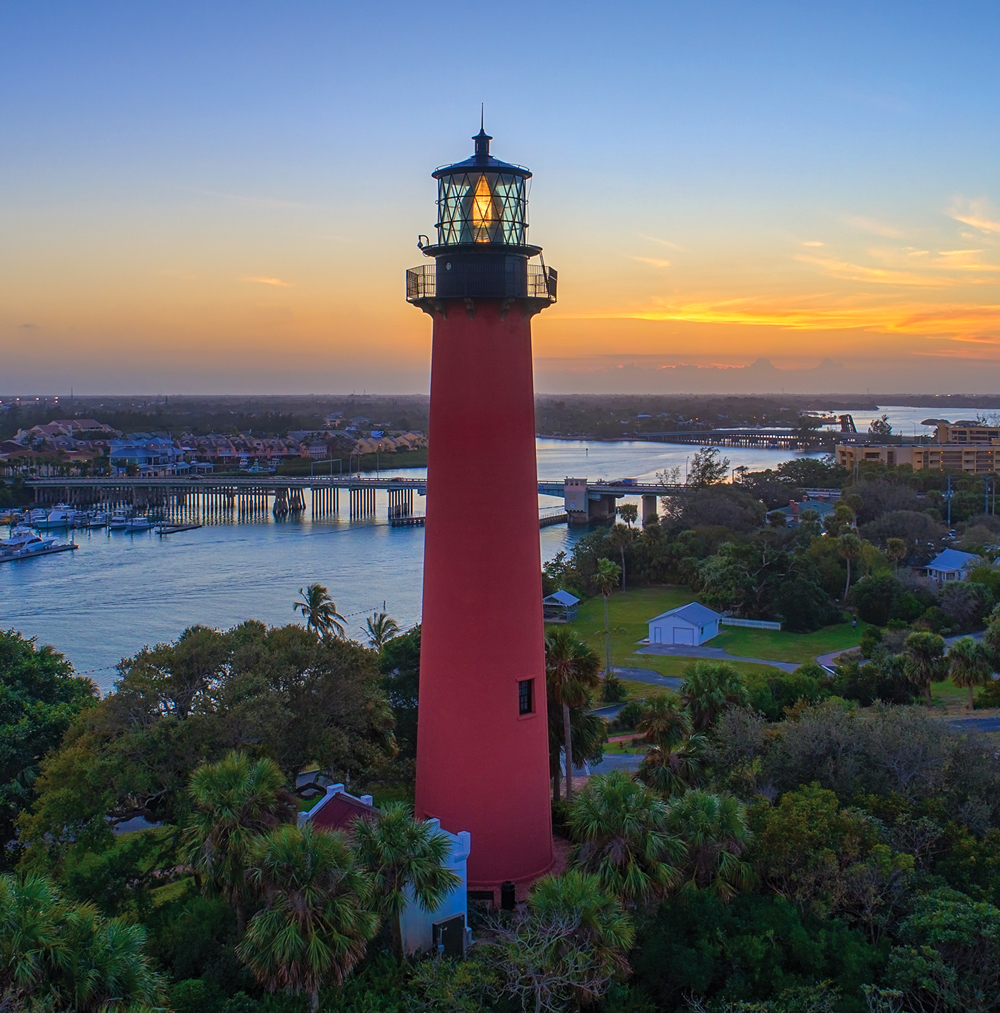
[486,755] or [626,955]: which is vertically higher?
[486,755]

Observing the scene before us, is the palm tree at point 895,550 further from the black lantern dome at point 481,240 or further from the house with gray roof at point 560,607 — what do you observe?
the black lantern dome at point 481,240

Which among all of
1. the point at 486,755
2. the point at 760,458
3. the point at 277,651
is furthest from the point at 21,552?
the point at 760,458

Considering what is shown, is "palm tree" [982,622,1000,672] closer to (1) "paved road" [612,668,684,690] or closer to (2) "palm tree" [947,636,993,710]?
(2) "palm tree" [947,636,993,710]

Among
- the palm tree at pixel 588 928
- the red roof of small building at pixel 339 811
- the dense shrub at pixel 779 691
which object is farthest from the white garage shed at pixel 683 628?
Answer: the palm tree at pixel 588 928

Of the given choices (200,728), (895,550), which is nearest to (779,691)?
(200,728)

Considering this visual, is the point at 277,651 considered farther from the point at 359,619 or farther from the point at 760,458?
the point at 760,458

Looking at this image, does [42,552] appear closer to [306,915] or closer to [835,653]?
[835,653]

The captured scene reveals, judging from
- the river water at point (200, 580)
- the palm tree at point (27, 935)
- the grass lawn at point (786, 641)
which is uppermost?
the palm tree at point (27, 935)
